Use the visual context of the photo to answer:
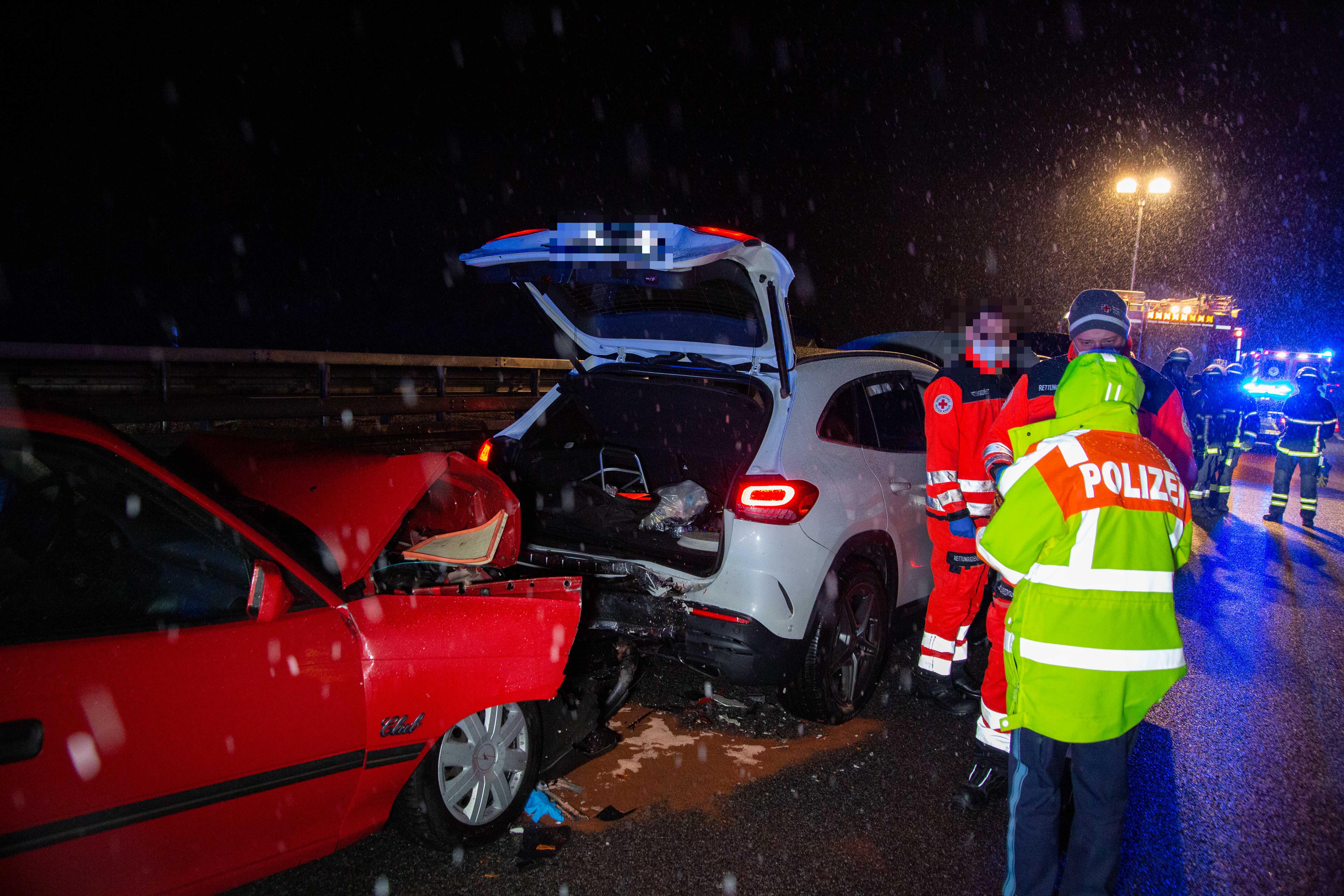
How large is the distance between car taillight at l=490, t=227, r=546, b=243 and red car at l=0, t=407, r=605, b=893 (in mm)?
1146

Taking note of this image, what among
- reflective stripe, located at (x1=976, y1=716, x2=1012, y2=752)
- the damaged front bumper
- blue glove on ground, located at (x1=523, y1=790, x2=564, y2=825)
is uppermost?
the damaged front bumper

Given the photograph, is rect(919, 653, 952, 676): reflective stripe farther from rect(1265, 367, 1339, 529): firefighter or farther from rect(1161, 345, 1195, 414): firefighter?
rect(1265, 367, 1339, 529): firefighter

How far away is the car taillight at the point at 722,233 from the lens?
3229 mm

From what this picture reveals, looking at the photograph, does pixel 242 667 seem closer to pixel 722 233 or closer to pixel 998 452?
pixel 722 233

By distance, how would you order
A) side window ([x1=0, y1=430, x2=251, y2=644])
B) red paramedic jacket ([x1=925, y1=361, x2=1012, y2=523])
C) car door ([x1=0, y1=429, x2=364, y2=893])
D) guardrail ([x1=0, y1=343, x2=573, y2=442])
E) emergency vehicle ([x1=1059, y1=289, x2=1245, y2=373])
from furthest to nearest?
emergency vehicle ([x1=1059, y1=289, x2=1245, y2=373])
guardrail ([x1=0, y1=343, x2=573, y2=442])
red paramedic jacket ([x1=925, y1=361, x2=1012, y2=523])
side window ([x1=0, y1=430, x2=251, y2=644])
car door ([x1=0, y1=429, x2=364, y2=893])

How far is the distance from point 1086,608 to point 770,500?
1479 mm

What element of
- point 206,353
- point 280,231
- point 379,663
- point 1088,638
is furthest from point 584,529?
point 280,231

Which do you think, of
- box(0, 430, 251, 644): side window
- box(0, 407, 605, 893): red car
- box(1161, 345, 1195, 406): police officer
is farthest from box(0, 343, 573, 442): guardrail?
box(1161, 345, 1195, 406): police officer

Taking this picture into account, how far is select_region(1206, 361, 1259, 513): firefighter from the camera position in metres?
10.1

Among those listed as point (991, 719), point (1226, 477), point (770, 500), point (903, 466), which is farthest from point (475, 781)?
point (1226, 477)

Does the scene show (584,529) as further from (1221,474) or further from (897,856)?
(1221,474)

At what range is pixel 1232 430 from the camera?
1009 cm

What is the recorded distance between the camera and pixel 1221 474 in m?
10.2

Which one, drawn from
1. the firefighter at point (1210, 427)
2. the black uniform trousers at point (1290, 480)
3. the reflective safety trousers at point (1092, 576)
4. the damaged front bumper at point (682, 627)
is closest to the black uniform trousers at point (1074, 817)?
the reflective safety trousers at point (1092, 576)
